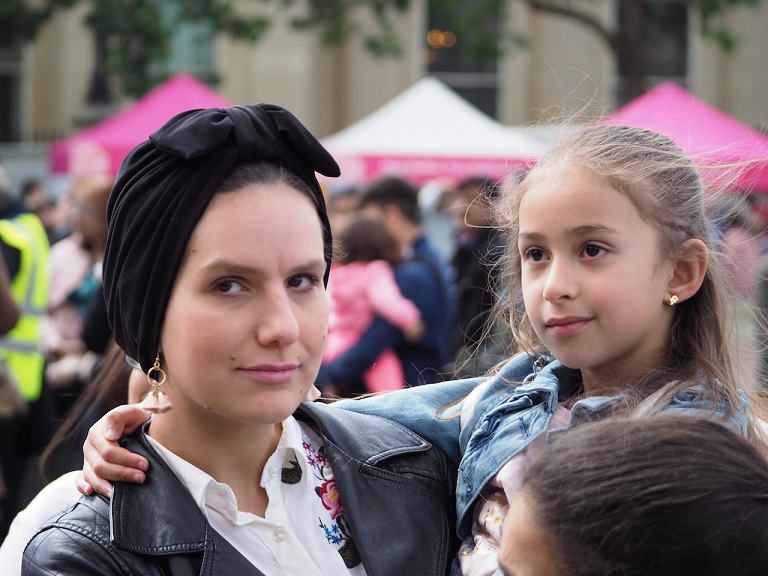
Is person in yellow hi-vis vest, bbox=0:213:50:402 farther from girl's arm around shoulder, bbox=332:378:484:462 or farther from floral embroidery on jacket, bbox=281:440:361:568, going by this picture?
floral embroidery on jacket, bbox=281:440:361:568

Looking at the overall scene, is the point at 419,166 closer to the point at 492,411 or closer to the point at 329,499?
the point at 492,411

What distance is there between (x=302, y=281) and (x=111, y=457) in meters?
0.44

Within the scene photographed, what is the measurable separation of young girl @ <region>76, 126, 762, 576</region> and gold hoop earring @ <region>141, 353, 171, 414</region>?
0.05 meters

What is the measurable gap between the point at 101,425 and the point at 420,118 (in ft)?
33.1

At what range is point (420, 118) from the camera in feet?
39.0

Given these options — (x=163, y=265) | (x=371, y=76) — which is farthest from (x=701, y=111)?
(x=371, y=76)

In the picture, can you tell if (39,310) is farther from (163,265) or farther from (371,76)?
(371,76)

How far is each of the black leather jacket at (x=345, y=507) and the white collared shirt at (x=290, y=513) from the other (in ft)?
0.11

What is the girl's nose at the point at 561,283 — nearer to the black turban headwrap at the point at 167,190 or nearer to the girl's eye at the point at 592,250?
the girl's eye at the point at 592,250

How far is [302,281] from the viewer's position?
1970 mm

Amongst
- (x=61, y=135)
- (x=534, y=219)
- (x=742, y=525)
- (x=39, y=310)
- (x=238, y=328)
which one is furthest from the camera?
(x=61, y=135)

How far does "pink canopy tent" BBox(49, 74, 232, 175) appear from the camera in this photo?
10.6 meters

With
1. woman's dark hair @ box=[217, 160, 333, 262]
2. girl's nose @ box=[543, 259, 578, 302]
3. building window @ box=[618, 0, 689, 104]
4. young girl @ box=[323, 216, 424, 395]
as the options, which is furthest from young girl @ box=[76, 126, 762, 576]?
building window @ box=[618, 0, 689, 104]

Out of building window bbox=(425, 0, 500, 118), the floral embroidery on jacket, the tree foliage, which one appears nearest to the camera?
the floral embroidery on jacket
